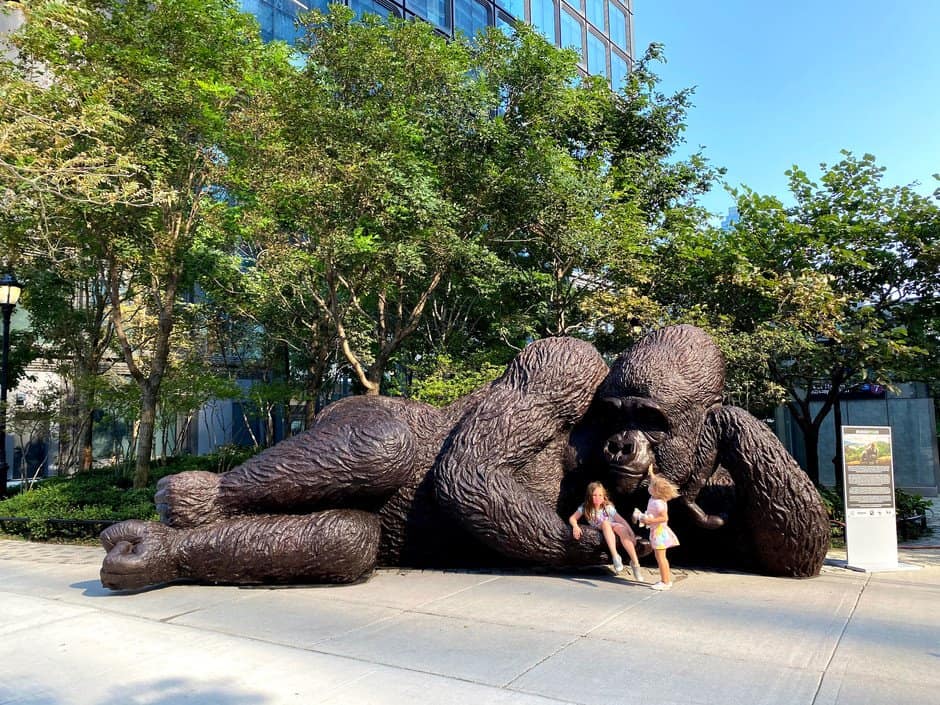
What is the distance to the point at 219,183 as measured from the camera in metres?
10.8

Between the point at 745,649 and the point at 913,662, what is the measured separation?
790 millimetres

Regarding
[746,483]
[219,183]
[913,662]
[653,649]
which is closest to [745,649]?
[653,649]

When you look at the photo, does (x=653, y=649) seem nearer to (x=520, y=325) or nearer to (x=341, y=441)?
(x=341, y=441)

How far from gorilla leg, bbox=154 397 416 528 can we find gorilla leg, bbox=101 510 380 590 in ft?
0.47

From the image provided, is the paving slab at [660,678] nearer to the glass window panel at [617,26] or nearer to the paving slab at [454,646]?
the paving slab at [454,646]

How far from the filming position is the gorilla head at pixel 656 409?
540cm

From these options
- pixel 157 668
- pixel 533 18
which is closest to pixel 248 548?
pixel 157 668

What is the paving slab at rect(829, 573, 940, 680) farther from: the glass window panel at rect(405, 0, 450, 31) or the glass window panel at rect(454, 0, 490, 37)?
the glass window panel at rect(454, 0, 490, 37)

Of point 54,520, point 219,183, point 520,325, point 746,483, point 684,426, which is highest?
point 219,183

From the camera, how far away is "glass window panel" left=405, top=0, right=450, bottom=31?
25.2 meters

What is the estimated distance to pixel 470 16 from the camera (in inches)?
1086

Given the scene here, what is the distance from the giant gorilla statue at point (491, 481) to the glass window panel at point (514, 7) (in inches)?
1096

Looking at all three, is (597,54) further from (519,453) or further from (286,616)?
(286,616)

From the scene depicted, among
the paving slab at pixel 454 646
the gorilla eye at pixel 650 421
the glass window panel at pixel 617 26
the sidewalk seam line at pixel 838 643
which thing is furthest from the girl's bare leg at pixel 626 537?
the glass window panel at pixel 617 26
